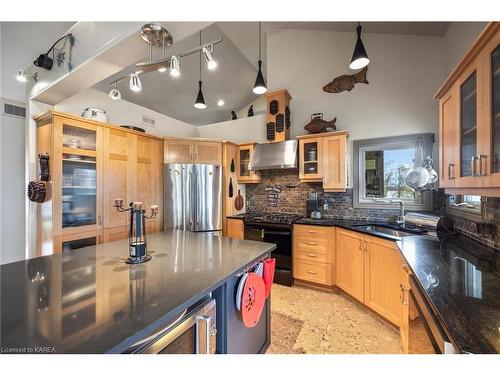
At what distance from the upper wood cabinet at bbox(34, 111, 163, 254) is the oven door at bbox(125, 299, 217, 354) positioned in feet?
7.11

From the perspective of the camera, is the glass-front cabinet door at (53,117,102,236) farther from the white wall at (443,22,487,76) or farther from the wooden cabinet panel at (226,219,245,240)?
the white wall at (443,22,487,76)

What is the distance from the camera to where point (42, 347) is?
60 cm

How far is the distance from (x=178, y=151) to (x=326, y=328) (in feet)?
9.84

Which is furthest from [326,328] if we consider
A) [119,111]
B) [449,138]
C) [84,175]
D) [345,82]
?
[119,111]

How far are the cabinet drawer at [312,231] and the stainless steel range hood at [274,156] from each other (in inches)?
36.3

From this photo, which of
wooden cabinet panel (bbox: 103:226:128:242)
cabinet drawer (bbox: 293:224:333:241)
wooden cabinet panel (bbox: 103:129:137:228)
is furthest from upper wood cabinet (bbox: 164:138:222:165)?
cabinet drawer (bbox: 293:224:333:241)

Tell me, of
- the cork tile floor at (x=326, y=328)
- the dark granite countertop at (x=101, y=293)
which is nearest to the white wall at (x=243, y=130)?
the cork tile floor at (x=326, y=328)

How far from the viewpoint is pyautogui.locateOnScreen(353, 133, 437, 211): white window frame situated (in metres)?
2.71

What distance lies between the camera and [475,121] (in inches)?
51.2

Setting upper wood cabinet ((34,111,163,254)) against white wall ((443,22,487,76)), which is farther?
upper wood cabinet ((34,111,163,254))

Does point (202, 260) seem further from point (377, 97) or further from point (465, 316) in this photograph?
point (377, 97)

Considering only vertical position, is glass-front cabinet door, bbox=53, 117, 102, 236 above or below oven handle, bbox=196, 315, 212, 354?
above
